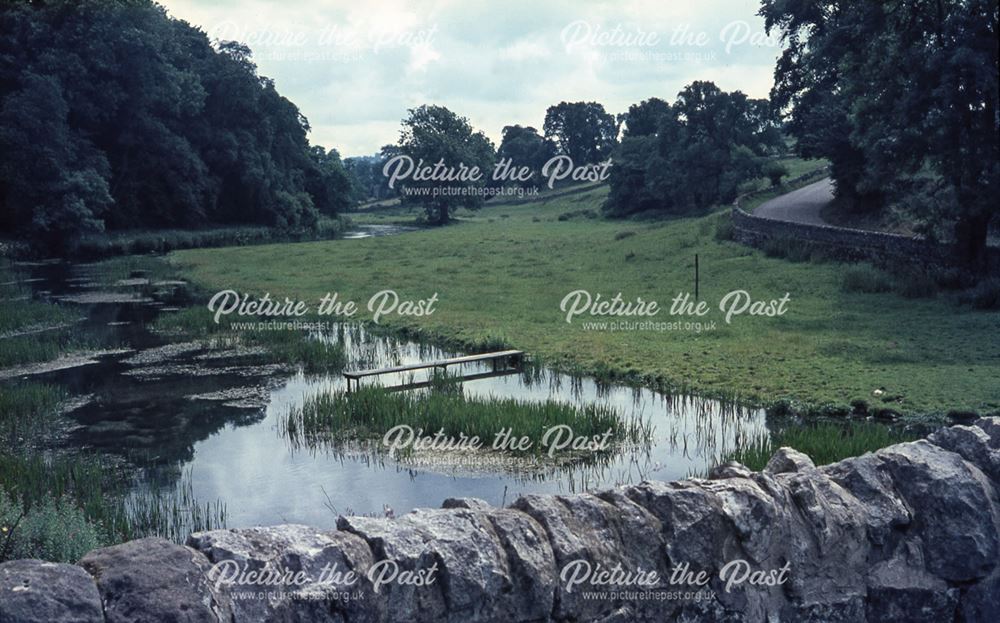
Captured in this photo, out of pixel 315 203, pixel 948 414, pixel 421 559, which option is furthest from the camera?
pixel 315 203

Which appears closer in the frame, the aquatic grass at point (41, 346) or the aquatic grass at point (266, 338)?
the aquatic grass at point (41, 346)

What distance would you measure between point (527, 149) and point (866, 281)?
10383cm

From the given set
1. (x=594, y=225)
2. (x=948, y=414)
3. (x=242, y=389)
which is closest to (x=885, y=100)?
(x=948, y=414)

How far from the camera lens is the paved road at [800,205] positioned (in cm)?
4725

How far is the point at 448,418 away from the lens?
1775cm

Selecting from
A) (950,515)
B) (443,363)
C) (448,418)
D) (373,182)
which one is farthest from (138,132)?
(373,182)

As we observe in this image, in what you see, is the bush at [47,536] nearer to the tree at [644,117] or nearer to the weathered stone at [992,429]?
the weathered stone at [992,429]

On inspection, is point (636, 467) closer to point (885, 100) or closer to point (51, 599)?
point (51, 599)

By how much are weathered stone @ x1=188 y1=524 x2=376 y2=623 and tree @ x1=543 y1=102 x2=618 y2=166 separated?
119193mm

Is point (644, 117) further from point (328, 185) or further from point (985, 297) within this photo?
point (985, 297)

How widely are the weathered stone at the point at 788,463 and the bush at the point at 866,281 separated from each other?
23497 mm

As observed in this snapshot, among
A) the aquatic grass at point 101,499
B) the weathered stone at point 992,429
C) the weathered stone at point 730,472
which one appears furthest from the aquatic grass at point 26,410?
the weathered stone at point 992,429

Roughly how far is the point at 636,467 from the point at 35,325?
2267 centimetres

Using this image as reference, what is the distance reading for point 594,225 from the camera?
70688 millimetres
